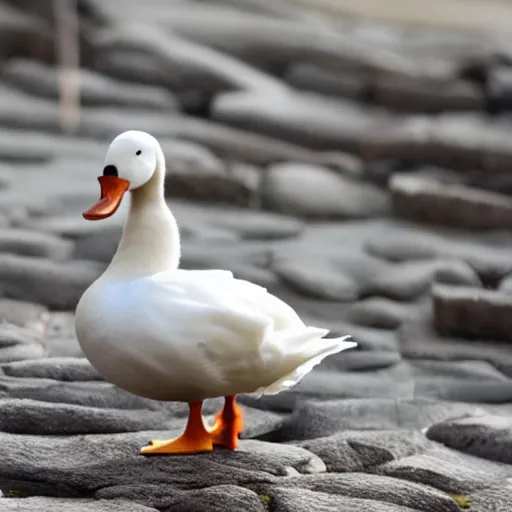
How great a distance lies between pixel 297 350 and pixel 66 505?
0.36 m

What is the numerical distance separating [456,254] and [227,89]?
55.8 inches

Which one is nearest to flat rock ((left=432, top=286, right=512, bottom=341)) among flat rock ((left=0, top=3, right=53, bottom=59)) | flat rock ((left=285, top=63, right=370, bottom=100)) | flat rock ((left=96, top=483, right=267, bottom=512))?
flat rock ((left=96, top=483, right=267, bottom=512))

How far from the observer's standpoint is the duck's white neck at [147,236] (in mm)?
1493

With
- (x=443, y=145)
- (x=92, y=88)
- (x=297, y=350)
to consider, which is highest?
(x=92, y=88)

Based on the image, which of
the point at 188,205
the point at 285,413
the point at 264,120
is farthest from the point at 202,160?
the point at 285,413

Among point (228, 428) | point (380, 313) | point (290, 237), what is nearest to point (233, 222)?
point (290, 237)

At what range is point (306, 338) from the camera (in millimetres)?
1504

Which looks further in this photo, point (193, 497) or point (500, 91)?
point (500, 91)

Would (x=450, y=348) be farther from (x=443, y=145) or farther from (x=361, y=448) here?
(x=443, y=145)

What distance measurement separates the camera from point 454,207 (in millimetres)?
3023

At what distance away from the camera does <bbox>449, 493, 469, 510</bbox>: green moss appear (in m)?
1.47

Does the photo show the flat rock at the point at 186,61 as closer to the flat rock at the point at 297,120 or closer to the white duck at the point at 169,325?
the flat rock at the point at 297,120

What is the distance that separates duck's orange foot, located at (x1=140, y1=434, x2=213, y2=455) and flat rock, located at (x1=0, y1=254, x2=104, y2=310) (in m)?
0.82

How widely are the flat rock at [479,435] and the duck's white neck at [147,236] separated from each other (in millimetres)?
535
